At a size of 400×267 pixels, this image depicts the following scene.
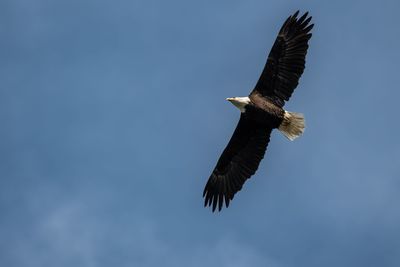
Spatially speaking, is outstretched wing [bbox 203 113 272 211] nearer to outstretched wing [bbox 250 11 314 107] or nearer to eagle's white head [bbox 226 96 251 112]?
eagle's white head [bbox 226 96 251 112]

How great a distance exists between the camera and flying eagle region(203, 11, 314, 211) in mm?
18469

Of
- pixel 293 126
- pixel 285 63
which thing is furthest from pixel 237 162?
pixel 285 63

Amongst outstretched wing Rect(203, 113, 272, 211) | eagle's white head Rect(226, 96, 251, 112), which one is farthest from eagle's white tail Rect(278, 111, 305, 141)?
eagle's white head Rect(226, 96, 251, 112)

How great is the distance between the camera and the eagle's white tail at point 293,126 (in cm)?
1886

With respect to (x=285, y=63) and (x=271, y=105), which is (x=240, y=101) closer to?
(x=271, y=105)

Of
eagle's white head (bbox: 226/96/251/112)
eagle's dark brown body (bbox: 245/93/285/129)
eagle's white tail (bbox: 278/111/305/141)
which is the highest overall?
eagle's white head (bbox: 226/96/251/112)

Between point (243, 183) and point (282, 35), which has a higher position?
point (282, 35)

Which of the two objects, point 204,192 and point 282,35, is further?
point 204,192

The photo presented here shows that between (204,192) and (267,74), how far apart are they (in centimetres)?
318

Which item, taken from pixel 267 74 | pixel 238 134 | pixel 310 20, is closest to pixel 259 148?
pixel 238 134

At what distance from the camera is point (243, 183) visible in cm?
1950

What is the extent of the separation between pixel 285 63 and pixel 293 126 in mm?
1391

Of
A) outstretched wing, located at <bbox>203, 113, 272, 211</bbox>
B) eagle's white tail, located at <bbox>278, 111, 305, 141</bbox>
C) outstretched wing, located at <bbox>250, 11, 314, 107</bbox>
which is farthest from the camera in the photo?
outstretched wing, located at <bbox>203, 113, 272, 211</bbox>

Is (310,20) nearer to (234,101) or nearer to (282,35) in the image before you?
(282,35)
